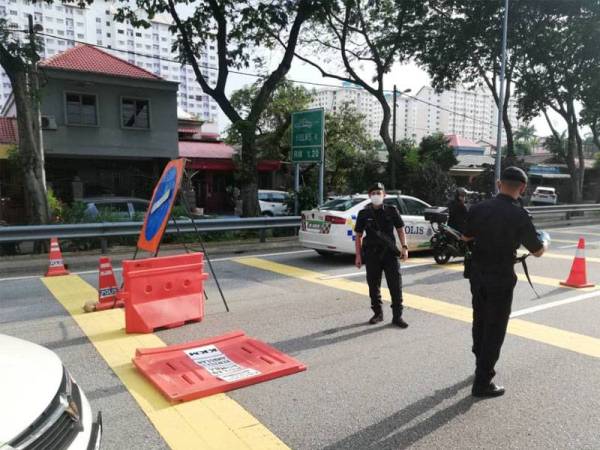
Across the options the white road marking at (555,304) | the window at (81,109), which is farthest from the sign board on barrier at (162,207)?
the window at (81,109)

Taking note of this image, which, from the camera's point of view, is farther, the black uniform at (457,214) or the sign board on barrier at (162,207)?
the black uniform at (457,214)

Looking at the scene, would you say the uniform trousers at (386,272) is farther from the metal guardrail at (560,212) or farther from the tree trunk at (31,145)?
the metal guardrail at (560,212)

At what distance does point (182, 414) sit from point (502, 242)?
276 cm

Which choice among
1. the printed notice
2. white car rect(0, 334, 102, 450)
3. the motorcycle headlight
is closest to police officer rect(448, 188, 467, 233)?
the motorcycle headlight

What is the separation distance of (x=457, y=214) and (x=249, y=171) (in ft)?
24.6

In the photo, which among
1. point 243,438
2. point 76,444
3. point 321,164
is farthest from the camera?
point 321,164

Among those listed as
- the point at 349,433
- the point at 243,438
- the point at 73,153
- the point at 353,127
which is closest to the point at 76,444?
the point at 243,438

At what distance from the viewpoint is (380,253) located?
5.77 metres

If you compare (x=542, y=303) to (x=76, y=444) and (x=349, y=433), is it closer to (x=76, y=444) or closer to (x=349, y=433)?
(x=349, y=433)

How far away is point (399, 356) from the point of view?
15.8 feet

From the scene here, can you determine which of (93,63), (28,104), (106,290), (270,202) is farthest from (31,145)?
(93,63)

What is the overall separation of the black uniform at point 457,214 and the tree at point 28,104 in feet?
30.9

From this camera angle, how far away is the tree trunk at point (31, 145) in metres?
11.3

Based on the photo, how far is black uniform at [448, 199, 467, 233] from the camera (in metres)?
9.49
